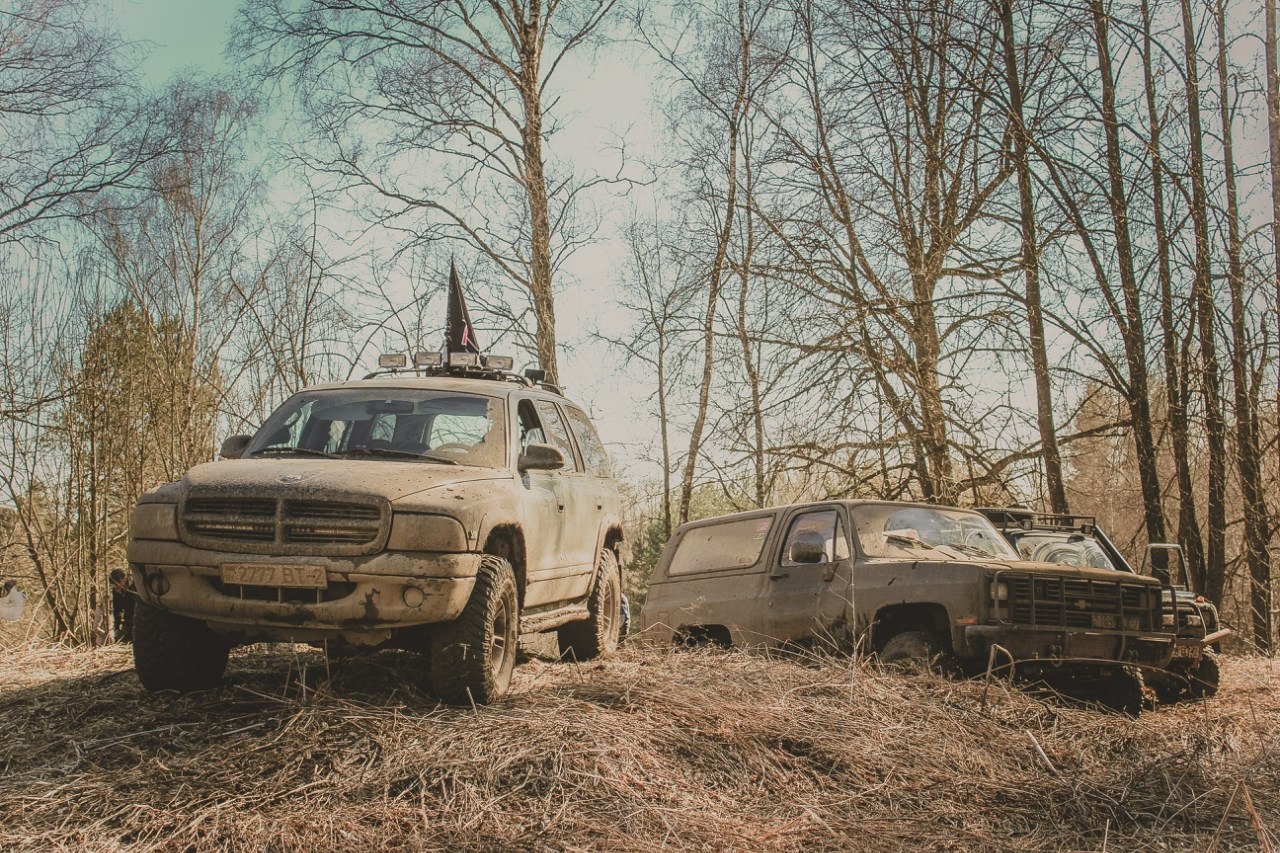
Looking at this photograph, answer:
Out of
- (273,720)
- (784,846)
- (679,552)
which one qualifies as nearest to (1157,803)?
(784,846)

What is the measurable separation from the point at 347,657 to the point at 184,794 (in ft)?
7.68

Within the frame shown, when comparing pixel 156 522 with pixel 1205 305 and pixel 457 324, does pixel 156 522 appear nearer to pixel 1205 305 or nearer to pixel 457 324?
pixel 457 324

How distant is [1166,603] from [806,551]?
3.34 metres

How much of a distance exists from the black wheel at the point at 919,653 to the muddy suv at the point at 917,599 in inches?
0.4

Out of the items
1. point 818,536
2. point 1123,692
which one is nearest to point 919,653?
point 818,536

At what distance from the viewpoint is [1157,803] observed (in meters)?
4.84

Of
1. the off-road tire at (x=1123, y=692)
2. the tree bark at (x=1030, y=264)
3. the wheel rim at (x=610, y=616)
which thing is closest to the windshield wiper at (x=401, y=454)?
the wheel rim at (x=610, y=616)

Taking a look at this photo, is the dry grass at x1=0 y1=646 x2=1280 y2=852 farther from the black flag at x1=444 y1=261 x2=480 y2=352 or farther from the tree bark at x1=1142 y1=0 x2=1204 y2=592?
the tree bark at x1=1142 y1=0 x2=1204 y2=592

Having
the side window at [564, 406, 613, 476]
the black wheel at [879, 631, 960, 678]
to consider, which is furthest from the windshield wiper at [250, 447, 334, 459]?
the black wheel at [879, 631, 960, 678]

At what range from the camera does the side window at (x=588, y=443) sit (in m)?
8.83

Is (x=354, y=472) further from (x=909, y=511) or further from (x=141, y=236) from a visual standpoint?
(x=141, y=236)

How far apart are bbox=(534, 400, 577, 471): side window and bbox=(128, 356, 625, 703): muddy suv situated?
0.89 metres

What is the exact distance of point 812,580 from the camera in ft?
28.5

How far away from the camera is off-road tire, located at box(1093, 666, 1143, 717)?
8.07 metres
